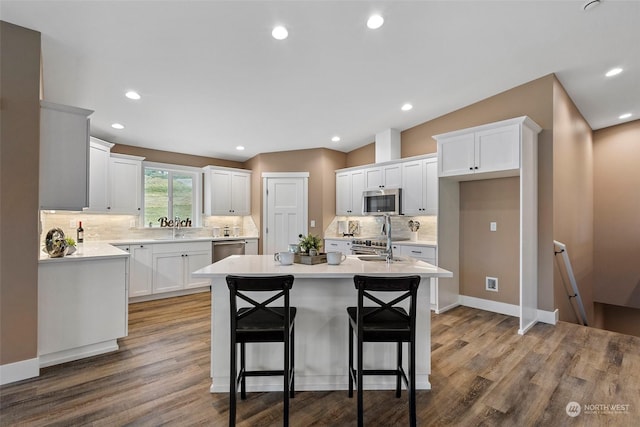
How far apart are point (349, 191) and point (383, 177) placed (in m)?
0.83

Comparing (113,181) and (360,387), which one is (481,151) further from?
(113,181)

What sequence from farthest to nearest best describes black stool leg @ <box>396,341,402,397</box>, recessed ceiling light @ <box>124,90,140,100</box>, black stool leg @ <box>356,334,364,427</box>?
recessed ceiling light @ <box>124,90,140,100</box> < black stool leg @ <box>396,341,402,397</box> < black stool leg @ <box>356,334,364,427</box>

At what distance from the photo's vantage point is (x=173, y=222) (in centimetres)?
533

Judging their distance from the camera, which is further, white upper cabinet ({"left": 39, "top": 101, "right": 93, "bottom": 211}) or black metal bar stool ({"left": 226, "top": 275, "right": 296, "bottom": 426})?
white upper cabinet ({"left": 39, "top": 101, "right": 93, "bottom": 211})

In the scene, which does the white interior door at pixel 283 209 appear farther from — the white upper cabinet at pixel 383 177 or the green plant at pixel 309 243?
the green plant at pixel 309 243

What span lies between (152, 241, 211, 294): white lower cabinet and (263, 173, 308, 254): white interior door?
1.26 meters

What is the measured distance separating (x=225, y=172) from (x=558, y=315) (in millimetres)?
5864

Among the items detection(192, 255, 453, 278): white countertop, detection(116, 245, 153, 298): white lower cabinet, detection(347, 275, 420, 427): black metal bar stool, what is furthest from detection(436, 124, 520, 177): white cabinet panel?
detection(116, 245, 153, 298): white lower cabinet

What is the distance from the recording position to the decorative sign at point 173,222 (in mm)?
5216

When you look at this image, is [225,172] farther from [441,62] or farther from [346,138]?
[441,62]

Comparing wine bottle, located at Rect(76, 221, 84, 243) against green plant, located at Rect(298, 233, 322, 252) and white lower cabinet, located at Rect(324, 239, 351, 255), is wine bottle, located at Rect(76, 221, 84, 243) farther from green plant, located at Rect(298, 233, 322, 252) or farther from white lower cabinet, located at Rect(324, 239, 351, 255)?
white lower cabinet, located at Rect(324, 239, 351, 255)

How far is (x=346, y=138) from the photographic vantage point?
5391 mm

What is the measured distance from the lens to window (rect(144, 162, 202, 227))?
5180 mm

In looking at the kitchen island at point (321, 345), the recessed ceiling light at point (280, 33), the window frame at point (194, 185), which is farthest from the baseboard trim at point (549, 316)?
the window frame at point (194, 185)
